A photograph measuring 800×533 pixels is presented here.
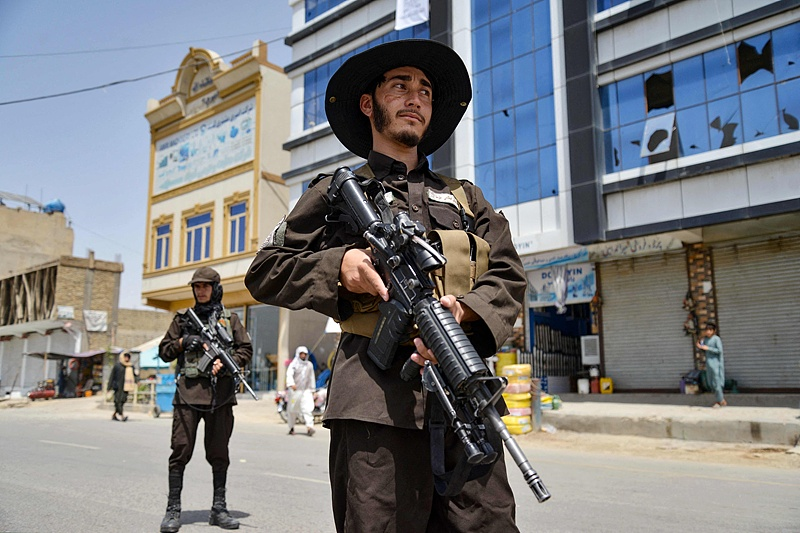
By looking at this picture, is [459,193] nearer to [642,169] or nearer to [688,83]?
[642,169]

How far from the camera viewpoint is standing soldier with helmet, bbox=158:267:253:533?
208 inches

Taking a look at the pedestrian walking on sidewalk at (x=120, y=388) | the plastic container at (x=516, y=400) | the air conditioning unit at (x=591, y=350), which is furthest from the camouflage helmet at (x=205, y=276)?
the pedestrian walking on sidewalk at (x=120, y=388)

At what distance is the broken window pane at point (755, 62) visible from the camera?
1306 cm

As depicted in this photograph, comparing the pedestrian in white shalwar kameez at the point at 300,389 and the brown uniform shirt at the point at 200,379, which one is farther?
the pedestrian in white shalwar kameez at the point at 300,389

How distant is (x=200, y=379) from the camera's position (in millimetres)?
5562

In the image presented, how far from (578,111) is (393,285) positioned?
1457cm

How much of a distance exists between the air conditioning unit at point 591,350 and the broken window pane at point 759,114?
577 cm

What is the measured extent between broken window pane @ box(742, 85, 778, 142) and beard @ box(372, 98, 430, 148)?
12714mm

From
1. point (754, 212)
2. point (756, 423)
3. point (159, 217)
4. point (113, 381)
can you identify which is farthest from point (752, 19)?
point (159, 217)

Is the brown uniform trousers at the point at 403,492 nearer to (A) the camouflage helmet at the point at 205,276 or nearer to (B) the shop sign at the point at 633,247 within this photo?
(A) the camouflage helmet at the point at 205,276

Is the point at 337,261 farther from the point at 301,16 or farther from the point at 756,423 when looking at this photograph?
the point at 301,16

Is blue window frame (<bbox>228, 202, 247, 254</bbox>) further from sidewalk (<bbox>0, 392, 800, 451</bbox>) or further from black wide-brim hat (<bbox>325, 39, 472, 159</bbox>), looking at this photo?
black wide-brim hat (<bbox>325, 39, 472, 159</bbox>)

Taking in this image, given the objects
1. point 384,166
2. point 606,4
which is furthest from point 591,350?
point 384,166

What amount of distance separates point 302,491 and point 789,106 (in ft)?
38.1
